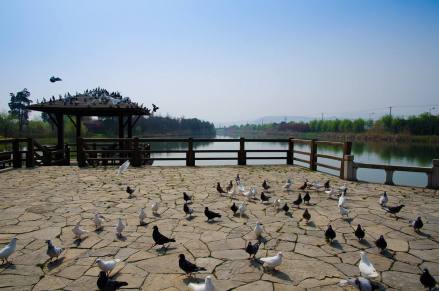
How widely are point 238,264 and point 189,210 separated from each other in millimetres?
2073

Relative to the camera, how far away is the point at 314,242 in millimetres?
4586

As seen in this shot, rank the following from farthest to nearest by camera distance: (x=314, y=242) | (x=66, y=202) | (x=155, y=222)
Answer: (x=66, y=202) < (x=155, y=222) < (x=314, y=242)

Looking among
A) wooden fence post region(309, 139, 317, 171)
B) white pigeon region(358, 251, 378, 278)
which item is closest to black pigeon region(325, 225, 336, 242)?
white pigeon region(358, 251, 378, 278)

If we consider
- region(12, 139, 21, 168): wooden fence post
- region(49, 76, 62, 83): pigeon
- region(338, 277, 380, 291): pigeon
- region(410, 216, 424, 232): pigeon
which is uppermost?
region(49, 76, 62, 83): pigeon

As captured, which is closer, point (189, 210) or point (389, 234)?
point (389, 234)

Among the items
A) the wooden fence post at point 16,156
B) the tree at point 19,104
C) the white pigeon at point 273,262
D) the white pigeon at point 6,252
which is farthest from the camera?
the tree at point 19,104

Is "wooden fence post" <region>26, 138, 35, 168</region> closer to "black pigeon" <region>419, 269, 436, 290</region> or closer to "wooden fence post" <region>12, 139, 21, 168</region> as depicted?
"wooden fence post" <region>12, 139, 21, 168</region>

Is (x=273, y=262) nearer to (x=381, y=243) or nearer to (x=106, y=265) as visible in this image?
(x=381, y=243)

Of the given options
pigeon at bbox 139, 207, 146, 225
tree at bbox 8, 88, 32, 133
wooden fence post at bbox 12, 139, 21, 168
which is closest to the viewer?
pigeon at bbox 139, 207, 146, 225

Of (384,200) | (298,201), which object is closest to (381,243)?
(298,201)

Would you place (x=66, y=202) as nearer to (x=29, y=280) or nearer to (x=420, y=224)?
(x=29, y=280)

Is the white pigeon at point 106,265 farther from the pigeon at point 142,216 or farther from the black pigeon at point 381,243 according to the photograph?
the black pigeon at point 381,243

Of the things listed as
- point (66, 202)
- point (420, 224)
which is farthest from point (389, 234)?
point (66, 202)

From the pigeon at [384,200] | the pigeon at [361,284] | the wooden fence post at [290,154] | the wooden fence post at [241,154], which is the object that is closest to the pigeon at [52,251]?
the pigeon at [361,284]
